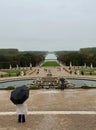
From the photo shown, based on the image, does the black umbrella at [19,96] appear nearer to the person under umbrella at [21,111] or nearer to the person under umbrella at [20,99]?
the person under umbrella at [20,99]

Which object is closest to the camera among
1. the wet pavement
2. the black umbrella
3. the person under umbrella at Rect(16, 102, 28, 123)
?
the wet pavement

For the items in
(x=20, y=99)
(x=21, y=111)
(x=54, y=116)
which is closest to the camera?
(x=20, y=99)

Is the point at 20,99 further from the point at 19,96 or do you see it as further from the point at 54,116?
the point at 54,116

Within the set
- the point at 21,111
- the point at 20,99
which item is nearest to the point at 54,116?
the point at 21,111

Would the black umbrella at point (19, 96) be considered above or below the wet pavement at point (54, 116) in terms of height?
above

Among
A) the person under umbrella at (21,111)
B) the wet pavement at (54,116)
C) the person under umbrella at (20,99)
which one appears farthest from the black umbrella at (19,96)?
the wet pavement at (54,116)

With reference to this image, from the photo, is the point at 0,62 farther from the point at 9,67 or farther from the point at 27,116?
the point at 27,116

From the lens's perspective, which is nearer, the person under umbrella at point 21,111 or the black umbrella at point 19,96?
the black umbrella at point 19,96

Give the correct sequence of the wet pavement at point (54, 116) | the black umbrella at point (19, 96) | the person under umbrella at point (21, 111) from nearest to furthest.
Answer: the wet pavement at point (54, 116) → the black umbrella at point (19, 96) → the person under umbrella at point (21, 111)

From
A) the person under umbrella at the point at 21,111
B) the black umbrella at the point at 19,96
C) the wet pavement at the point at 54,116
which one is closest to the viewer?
the wet pavement at the point at 54,116

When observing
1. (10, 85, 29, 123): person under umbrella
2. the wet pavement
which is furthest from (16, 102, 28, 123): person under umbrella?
the wet pavement

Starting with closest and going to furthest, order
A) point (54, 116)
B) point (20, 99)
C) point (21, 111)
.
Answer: point (20, 99) < point (21, 111) < point (54, 116)

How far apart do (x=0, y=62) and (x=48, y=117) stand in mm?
54081

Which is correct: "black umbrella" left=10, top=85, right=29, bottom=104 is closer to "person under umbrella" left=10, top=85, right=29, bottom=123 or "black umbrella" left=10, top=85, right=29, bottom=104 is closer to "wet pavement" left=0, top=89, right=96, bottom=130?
"person under umbrella" left=10, top=85, right=29, bottom=123
